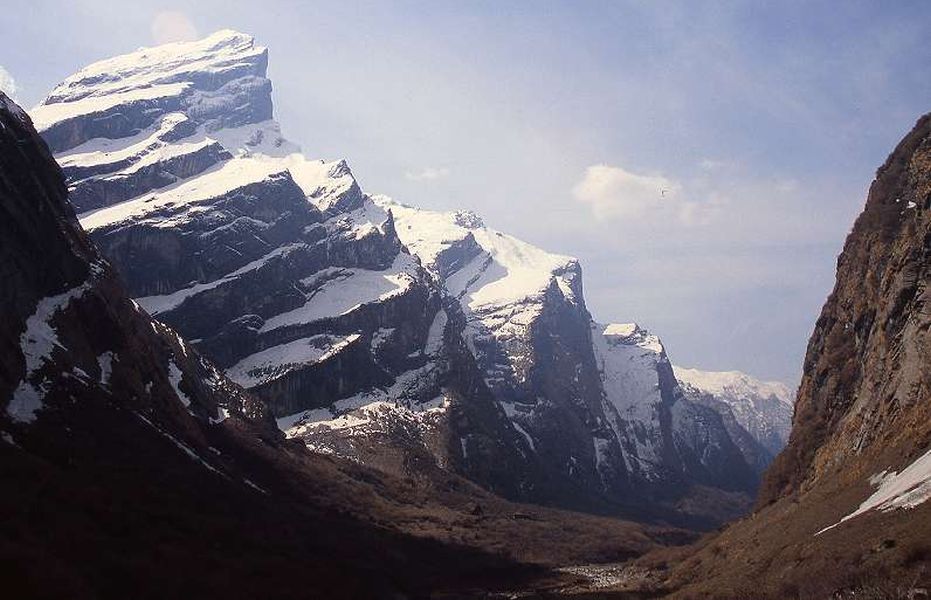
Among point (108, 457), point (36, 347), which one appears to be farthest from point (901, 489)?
point (36, 347)

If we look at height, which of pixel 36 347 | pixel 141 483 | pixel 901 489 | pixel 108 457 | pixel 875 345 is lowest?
pixel 901 489

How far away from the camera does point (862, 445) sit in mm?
93125

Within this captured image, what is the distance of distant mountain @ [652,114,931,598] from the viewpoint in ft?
179

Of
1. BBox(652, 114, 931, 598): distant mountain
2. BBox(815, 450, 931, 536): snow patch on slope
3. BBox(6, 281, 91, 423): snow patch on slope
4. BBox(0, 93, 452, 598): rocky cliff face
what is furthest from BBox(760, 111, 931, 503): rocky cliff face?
BBox(6, 281, 91, 423): snow patch on slope

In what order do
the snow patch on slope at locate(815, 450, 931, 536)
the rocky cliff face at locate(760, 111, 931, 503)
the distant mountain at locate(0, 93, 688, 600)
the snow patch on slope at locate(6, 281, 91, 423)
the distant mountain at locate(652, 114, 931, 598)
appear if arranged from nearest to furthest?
the distant mountain at locate(652, 114, 931, 598) < the snow patch on slope at locate(815, 450, 931, 536) < the distant mountain at locate(0, 93, 688, 600) < the rocky cliff face at locate(760, 111, 931, 503) < the snow patch on slope at locate(6, 281, 91, 423)

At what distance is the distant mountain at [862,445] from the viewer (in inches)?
2147

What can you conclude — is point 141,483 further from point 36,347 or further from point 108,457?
point 36,347

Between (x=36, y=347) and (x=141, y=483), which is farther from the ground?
(x=36, y=347)

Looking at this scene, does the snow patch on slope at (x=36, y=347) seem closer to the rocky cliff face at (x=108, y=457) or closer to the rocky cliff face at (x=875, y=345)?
the rocky cliff face at (x=108, y=457)

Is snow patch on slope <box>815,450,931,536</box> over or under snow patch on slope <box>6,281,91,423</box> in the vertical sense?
under

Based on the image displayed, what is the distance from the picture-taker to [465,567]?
15688 centimetres

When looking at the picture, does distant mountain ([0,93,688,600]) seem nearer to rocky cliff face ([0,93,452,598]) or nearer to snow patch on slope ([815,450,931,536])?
rocky cliff face ([0,93,452,598])

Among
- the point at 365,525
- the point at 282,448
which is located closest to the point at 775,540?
the point at 365,525

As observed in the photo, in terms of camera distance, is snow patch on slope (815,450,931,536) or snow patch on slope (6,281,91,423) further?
snow patch on slope (6,281,91,423)
